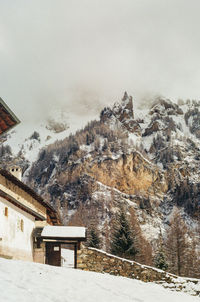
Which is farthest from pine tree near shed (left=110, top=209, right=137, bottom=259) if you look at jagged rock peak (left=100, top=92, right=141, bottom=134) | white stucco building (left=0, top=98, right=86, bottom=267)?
jagged rock peak (left=100, top=92, right=141, bottom=134)

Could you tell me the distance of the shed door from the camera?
23.1 metres

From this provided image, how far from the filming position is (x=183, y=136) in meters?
177

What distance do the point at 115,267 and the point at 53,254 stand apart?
5.69 m

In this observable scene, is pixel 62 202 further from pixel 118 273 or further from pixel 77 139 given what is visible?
pixel 118 273

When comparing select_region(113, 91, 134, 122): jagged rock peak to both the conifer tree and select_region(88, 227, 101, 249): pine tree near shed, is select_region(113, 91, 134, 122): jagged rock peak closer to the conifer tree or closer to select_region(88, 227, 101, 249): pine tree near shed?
select_region(88, 227, 101, 249): pine tree near shed

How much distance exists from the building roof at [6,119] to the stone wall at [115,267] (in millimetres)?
8755

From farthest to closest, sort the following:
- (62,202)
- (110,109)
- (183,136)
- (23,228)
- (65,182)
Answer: (110,109), (183,136), (65,182), (62,202), (23,228)

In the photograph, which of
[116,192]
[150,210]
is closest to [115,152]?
[116,192]

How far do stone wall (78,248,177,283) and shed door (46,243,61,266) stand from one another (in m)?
4.16

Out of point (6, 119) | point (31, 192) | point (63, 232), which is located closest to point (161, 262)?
point (63, 232)

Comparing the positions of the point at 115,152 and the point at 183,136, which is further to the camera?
the point at 183,136

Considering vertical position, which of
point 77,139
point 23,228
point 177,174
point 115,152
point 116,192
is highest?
point 77,139

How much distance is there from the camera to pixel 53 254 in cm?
2380

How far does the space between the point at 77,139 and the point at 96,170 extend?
3216 cm
